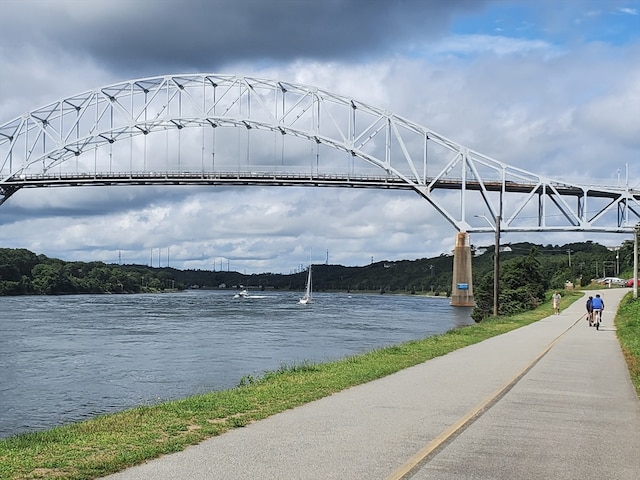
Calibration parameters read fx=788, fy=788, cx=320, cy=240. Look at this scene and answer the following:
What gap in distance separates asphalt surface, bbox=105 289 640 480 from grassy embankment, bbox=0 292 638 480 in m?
0.27

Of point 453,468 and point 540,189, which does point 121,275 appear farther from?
point 453,468

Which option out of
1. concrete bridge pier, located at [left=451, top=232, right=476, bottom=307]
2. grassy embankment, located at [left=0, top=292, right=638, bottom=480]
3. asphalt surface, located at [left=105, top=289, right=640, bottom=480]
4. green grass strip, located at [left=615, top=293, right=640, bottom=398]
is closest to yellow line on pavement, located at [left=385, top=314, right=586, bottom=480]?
asphalt surface, located at [left=105, top=289, right=640, bottom=480]

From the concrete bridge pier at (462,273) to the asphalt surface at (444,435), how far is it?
69682 millimetres

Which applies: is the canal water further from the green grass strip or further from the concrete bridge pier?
the concrete bridge pier

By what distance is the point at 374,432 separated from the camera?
926cm

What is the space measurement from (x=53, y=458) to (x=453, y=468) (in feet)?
12.9

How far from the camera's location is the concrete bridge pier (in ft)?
279

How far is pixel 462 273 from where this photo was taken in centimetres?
8500

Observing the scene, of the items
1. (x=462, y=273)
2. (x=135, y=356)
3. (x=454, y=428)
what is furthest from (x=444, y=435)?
(x=462, y=273)

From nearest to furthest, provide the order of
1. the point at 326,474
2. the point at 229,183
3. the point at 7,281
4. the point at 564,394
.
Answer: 1. the point at 326,474
2. the point at 564,394
3. the point at 229,183
4. the point at 7,281

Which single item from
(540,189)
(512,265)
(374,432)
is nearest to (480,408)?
(374,432)

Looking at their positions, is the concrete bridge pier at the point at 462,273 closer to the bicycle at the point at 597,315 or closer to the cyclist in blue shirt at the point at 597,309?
the cyclist in blue shirt at the point at 597,309

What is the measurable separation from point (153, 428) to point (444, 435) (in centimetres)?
346

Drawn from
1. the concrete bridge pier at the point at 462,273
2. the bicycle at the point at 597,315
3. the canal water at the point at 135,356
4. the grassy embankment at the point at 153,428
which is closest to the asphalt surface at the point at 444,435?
the grassy embankment at the point at 153,428
